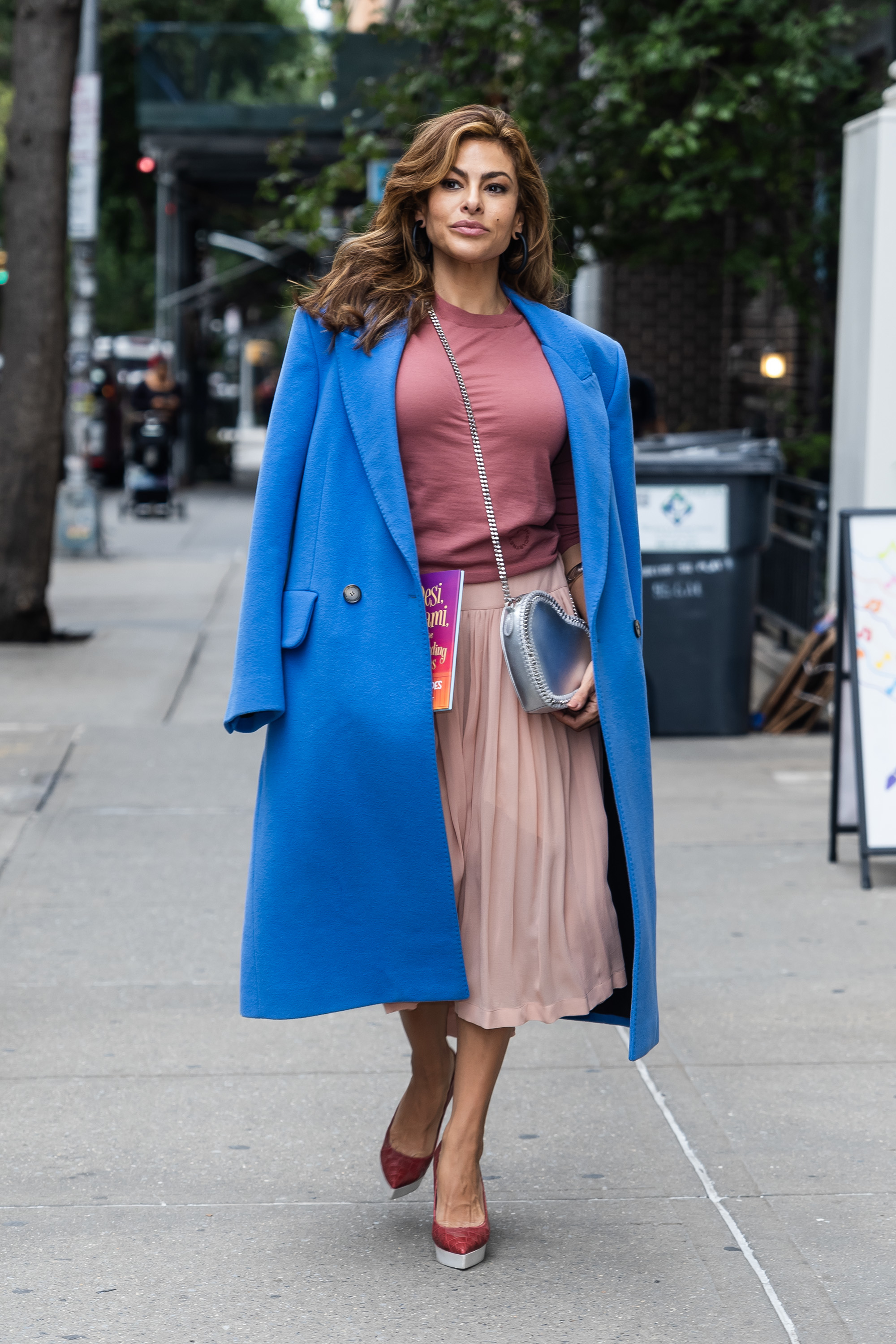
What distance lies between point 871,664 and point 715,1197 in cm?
261

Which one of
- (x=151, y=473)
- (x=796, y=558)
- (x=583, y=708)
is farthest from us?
(x=151, y=473)

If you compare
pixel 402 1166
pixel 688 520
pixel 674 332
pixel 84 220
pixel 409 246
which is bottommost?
pixel 402 1166

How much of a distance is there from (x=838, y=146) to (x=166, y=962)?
7771 millimetres

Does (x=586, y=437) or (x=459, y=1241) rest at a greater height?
(x=586, y=437)

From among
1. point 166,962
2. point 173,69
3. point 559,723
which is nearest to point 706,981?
point 166,962

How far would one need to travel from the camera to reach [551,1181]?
142 inches

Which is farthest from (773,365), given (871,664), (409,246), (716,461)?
(409,246)

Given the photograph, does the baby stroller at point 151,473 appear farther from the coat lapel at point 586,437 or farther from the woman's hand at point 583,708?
the woman's hand at point 583,708

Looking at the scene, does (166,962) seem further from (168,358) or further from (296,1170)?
(168,358)

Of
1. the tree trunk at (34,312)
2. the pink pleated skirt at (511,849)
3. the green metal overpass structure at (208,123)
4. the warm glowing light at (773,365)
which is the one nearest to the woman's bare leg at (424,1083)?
the pink pleated skirt at (511,849)

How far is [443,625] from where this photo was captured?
3.11 m

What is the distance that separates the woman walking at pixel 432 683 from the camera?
3070mm

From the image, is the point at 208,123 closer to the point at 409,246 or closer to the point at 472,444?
the point at 409,246

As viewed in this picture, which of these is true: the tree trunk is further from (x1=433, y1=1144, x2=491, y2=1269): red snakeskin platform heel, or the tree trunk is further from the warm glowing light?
(x1=433, y1=1144, x2=491, y2=1269): red snakeskin platform heel
